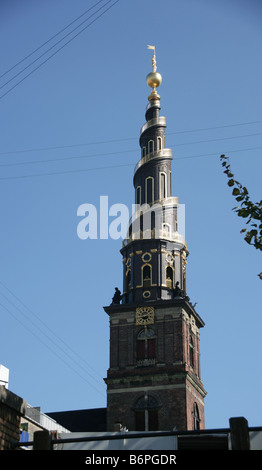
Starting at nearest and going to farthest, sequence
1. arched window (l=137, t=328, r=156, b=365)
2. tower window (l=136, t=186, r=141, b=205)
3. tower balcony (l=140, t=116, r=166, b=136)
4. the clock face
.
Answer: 1. arched window (l=137, t=328, r=156, b=365)
2. the clock face
3. tower window (l=136, t=186, r=141, b=205)
4. tower balcony (l=140, t=116, r=166, b=136)

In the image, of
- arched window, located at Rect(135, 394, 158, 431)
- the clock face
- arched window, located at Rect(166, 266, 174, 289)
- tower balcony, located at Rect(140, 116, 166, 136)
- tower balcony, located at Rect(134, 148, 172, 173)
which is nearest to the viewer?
arched window, located at Rect(135, 394, 158, 431)

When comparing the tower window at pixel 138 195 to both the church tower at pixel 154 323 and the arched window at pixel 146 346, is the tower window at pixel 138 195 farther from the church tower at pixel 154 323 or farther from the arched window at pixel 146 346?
the arched window at pixel 146 346

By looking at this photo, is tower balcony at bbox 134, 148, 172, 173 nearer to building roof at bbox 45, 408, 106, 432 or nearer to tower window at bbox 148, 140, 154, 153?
tower window at bbox 148, 140, 154, 153

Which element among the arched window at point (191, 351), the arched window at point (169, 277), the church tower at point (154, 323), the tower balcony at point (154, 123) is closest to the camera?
the church tower at point (154, 323)

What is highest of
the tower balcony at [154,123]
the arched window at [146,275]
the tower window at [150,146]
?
the tower balcony at [154,123]

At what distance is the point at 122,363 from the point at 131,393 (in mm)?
3083

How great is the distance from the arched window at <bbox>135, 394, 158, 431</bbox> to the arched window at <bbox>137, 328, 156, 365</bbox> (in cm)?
362

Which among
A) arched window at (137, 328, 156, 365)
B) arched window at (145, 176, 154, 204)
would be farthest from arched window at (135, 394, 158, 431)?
arched window at (145, 176, 154, 204)

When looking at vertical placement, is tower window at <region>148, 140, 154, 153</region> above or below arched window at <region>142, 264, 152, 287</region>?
above

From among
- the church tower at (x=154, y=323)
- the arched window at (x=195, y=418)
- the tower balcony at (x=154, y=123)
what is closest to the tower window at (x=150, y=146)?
the church tower at (x=154, y=323)

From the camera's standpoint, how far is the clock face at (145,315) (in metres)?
75.5

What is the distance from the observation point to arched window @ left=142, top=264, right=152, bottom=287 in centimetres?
7750

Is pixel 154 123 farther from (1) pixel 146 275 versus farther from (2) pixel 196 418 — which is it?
(2) pixel 196 418
